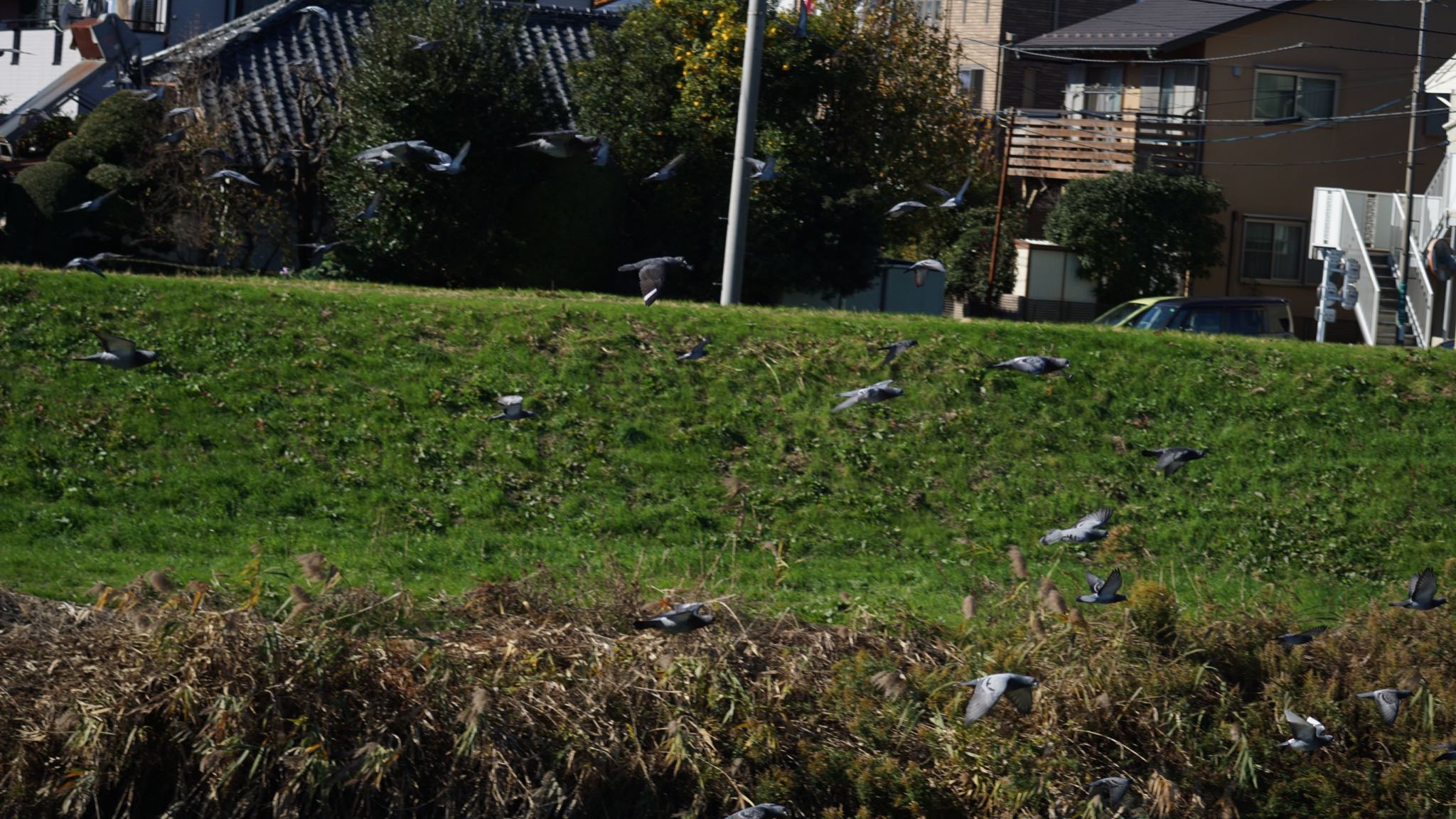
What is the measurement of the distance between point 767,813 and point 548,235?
451 inches

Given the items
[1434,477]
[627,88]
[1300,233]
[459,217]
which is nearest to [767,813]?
[1434,477]

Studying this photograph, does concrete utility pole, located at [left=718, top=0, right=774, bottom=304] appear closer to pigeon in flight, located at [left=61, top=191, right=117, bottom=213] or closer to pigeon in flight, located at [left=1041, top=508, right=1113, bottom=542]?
pigeon in flight, located at [left=1041, top=508, right=1113, bottom=542]

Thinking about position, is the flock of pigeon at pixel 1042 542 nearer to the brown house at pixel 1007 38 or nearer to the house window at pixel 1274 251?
the house window at pixel 1274 251

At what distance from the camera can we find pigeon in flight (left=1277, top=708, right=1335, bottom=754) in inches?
320

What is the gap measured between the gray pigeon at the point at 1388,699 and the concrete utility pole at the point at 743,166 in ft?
24.0

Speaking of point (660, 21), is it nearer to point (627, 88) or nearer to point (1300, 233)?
point (627, 88)

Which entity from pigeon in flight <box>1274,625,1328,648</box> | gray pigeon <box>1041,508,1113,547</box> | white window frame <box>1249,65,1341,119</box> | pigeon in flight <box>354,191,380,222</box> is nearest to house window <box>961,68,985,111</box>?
white window frame <box>1249,65,1341,119</box>

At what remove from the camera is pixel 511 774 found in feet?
24.0

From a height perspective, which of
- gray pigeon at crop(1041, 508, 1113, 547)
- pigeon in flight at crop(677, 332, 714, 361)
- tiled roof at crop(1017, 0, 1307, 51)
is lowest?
gray pigeon at crop(1041, 508, 1113, 547)

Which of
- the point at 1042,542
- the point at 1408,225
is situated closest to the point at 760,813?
the point at 1042,542

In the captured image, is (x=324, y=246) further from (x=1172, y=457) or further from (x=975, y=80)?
(x=975, y=80)

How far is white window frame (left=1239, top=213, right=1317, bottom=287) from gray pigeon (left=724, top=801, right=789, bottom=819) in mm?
26029

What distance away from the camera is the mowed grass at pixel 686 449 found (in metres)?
10.2

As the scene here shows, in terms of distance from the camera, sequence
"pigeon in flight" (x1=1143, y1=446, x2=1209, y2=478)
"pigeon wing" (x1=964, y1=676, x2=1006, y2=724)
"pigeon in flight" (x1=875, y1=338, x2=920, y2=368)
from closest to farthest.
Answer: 1. "pigeon wing" (x1=964, y1=676, x2=1006, y2=724)
2. "pigeon in flight" (x1=1143, y1=446, x2=1209, y2=478)
3. "pigeon in flight" (x1=875, y1=338, x2=920, y2=368)
